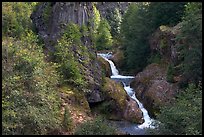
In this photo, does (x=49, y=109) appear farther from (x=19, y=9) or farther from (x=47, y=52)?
(x=19, y=9)

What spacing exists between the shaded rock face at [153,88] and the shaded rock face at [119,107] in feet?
4.55

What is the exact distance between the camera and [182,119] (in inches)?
845

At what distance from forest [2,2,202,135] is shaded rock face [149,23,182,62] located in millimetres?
102

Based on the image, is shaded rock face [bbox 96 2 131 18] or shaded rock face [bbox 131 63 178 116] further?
shaded rock face [bbox 96 2 131 18]

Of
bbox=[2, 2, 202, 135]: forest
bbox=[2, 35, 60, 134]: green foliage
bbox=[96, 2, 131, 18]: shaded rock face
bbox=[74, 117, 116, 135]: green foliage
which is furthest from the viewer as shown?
bbox=[96, 2, 131, 18]: shaded rock face

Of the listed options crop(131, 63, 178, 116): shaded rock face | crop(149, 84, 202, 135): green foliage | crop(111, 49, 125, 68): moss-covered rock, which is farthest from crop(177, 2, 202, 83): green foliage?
crop(111, 49, 125, 68): moss-covered rock

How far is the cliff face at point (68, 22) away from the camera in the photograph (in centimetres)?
3156

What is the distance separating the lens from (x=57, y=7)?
108ft

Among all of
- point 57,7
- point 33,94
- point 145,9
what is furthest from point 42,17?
point 145,9

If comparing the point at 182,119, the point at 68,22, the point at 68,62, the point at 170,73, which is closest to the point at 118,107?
the point at 68,62

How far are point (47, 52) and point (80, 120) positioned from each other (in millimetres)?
7313

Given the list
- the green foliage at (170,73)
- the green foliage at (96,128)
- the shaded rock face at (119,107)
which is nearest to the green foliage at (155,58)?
the green foliage at (170,73)

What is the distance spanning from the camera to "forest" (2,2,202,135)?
21.5 metres

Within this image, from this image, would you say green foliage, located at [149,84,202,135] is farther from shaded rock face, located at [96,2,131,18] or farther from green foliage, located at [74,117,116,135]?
shaded rock face, located at [96,2,131,18]
